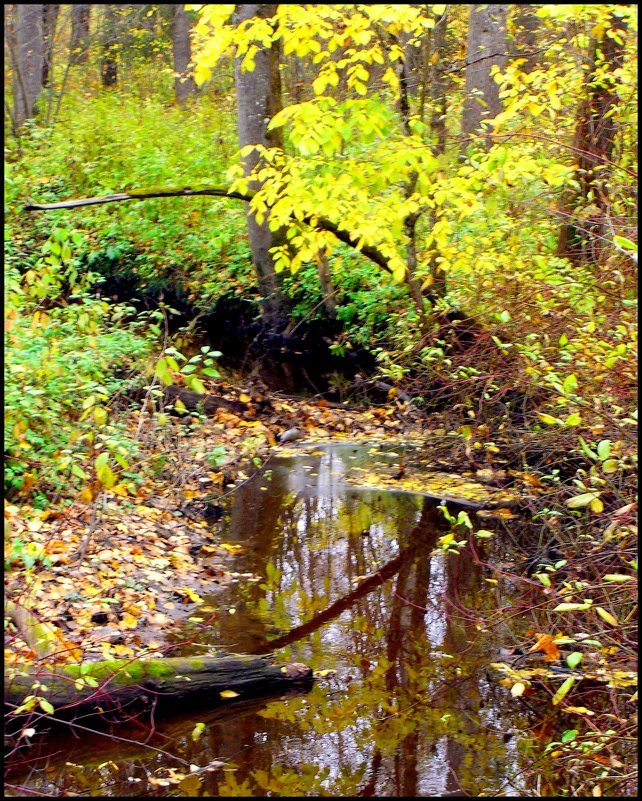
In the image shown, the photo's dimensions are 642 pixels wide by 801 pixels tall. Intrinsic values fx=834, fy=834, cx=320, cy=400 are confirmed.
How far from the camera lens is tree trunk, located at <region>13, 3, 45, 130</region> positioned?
19269 mm

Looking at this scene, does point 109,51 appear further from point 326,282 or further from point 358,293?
point 358,293

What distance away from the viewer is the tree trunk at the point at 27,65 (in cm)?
1927

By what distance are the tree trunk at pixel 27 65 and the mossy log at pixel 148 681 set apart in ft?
56.5

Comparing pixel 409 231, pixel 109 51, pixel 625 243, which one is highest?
pixel 109 51

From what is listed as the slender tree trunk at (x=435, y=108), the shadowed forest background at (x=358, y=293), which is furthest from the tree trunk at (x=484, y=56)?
the slender tree trunk at (x=435, y=108)

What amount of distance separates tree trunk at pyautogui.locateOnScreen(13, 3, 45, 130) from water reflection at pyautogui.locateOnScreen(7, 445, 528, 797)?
46.6ft

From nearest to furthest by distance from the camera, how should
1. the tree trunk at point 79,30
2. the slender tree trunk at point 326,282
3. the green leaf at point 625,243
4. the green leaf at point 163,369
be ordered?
the green leaf at point 625,243
the green leaf at point 163,369
the slender tree trunk at point 326,282
the tree trunk at point 79,30

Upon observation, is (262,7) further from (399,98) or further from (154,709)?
(154,709)

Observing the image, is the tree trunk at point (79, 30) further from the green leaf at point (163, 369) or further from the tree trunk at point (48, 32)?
the green leaf at point (163, 369)

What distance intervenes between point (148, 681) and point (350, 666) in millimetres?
1581

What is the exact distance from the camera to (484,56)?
14742 mm

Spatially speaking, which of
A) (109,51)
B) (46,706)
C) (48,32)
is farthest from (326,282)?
(109,51)

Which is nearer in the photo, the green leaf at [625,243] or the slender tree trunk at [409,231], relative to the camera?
the green leaf at [625,243]

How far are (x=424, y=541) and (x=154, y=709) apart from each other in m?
3.95
